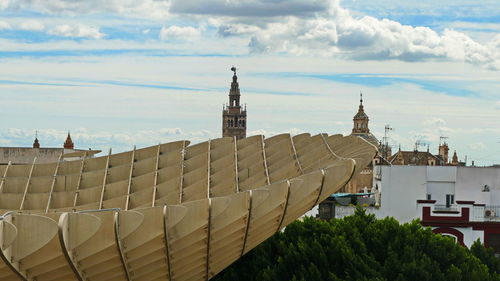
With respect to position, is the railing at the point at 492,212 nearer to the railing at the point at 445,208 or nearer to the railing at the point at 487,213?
the railing at the point at 487,213

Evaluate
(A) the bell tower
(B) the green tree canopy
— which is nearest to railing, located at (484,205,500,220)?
(B) the green tree canopy

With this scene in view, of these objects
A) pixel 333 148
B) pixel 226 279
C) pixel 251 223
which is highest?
pixel 333 148

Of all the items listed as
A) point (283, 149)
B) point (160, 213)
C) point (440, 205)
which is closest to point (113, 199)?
point (283, 149)

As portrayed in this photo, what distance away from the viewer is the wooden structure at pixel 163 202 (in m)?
25.8

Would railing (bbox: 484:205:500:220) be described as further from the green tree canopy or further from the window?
the green tree canopy

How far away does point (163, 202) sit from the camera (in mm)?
39188

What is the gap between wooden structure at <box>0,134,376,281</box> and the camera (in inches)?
1016

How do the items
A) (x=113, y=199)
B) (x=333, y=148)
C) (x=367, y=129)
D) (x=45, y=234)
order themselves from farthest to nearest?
(x=367, y=129), (x=113, y=199), (x=333, y=148), (x=45, y=234)

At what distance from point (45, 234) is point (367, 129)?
175995 mm

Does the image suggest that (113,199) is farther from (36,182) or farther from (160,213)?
(160,213)

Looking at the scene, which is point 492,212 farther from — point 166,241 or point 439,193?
point 166,241

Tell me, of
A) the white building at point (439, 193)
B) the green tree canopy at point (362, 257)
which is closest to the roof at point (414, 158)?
the white building at point (439, 193)

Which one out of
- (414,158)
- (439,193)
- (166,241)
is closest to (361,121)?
(414,158)

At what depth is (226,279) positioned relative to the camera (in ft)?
137
